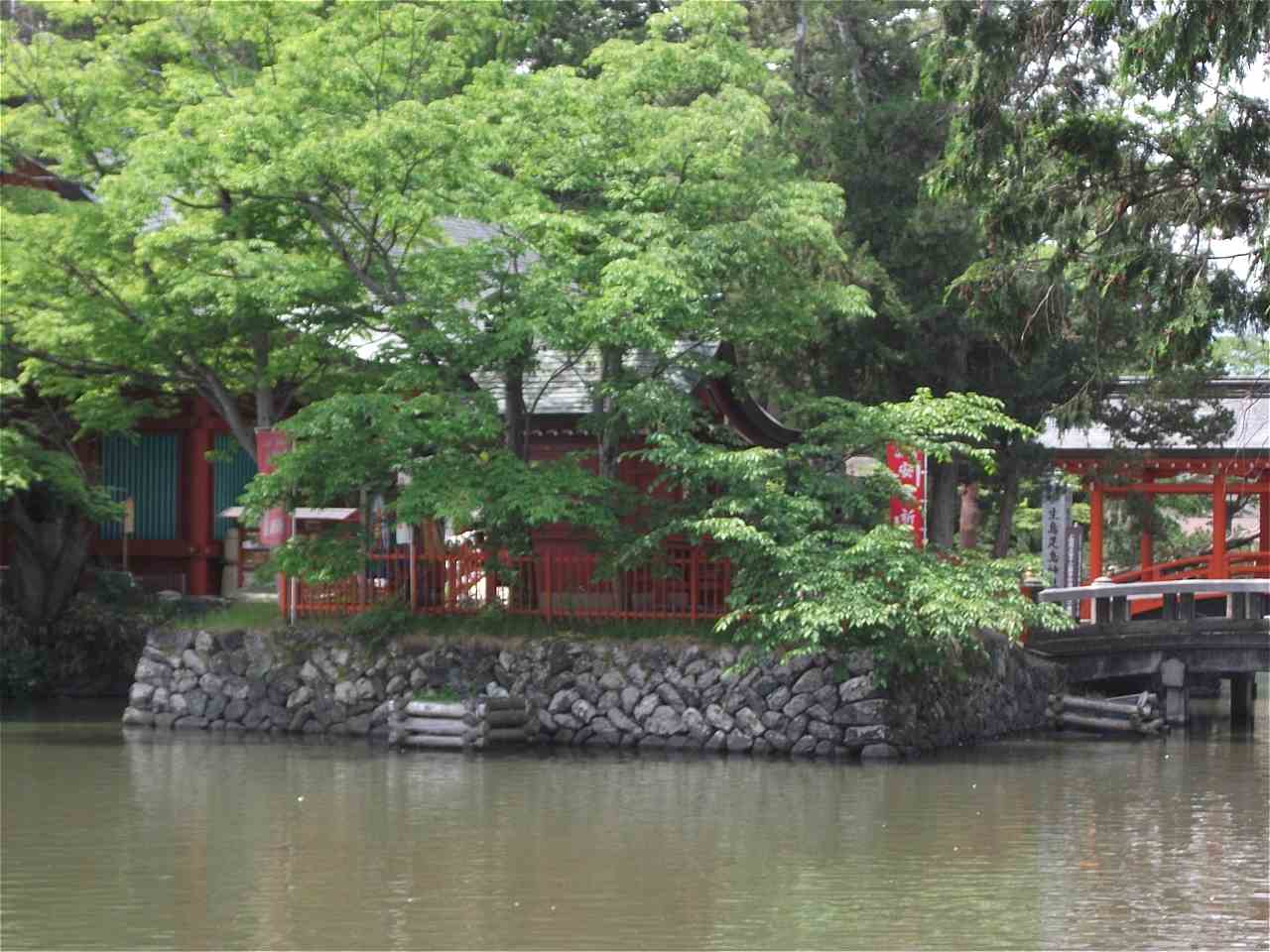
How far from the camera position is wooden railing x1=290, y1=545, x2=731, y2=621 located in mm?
22391

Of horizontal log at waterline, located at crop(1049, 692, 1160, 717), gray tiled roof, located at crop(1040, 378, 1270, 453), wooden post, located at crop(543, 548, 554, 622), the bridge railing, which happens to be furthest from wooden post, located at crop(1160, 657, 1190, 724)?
wooden post, located at crop(543, 548, 554, 622)

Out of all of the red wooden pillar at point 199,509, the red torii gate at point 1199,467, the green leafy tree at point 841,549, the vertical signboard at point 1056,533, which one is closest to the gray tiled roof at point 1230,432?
the red torii gate at point 1199,467

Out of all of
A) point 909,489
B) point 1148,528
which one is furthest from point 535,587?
point 1148,528

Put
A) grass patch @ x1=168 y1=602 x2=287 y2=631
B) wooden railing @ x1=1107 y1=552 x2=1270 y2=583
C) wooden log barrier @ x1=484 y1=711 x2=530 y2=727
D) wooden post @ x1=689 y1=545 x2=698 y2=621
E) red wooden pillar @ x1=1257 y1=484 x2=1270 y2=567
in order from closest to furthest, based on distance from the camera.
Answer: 1. wooden log barrier @ x1=484 y1=711 x2=530 y2=727
2. wooden post @ x1=689 y1=545 x2=698 y2=621
3. grass patch @ x1=168 y1=602 x2=287 y2=631
4. wooden railing @ x1=1107 y1=552 x2=1270 y2=583
5. red wooden pillar @ x1=1257 y1=484 x2=1270 y2=567

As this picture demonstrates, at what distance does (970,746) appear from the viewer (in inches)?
884

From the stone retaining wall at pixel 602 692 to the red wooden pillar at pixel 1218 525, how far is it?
380 cm

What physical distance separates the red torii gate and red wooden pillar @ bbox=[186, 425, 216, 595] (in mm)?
13038

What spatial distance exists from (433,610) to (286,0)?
756cm

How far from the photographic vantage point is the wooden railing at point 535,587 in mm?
22391

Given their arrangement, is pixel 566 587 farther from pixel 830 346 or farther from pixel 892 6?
pixel 892 6

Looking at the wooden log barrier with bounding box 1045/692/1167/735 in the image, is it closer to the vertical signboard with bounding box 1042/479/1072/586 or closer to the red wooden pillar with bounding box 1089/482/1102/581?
the red wooden pillar with bounding box 1089/482/1102/581

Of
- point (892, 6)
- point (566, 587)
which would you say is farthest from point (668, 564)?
point (892, 6)

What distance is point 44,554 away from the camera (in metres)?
28.3

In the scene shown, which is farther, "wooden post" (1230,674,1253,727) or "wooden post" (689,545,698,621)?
"wooden post" (1230,674,1253,727)
